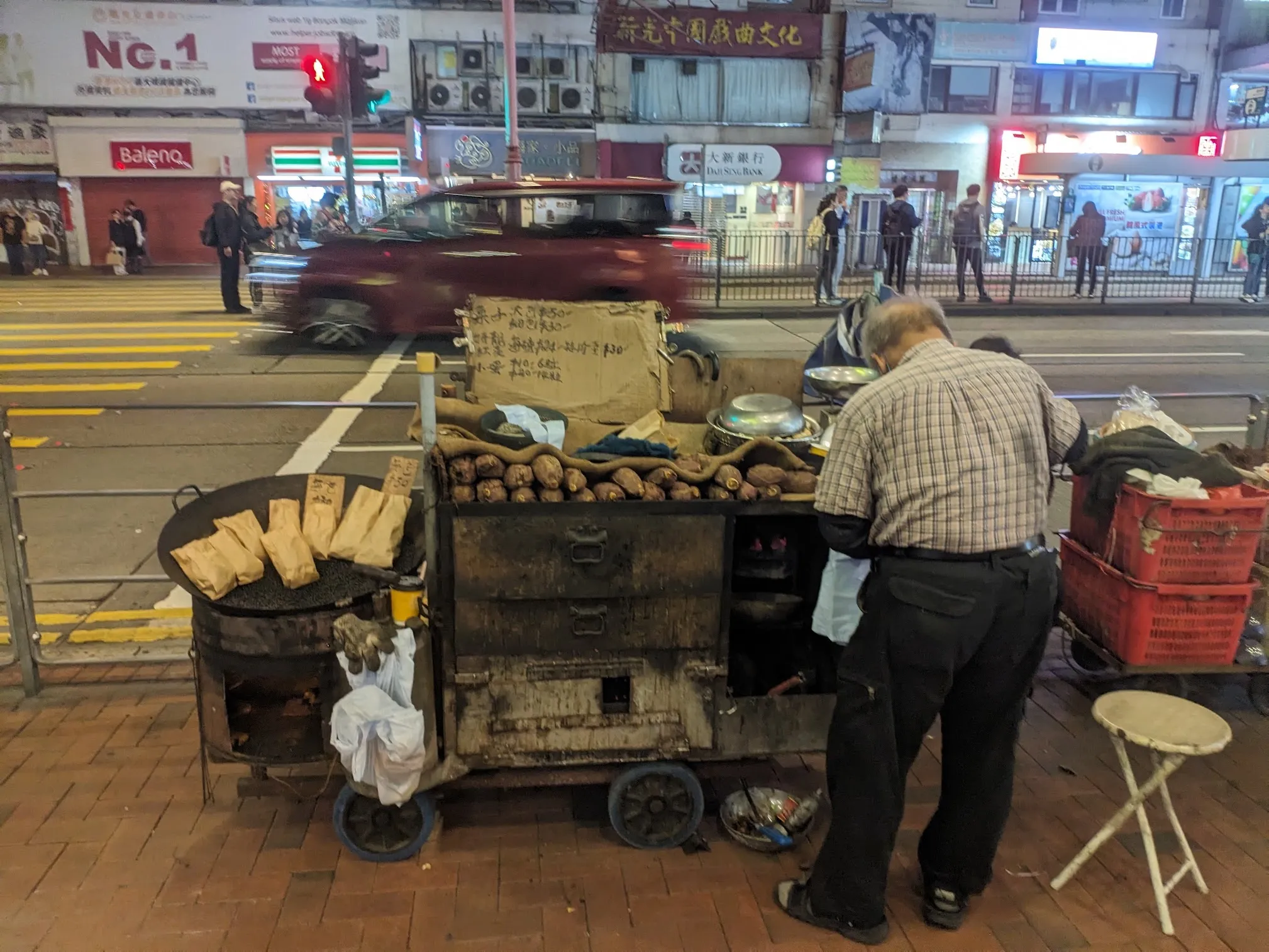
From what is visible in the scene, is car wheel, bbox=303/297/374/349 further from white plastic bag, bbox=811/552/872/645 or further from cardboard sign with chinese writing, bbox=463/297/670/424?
white plastic bag, bbox=811/552/872/645

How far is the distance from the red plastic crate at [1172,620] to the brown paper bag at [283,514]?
331 cm

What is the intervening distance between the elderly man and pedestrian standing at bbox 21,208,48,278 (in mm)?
26568

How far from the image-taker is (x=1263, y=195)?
2588cm

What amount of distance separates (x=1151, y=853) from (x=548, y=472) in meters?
2.31

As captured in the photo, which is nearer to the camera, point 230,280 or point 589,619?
point 589,619

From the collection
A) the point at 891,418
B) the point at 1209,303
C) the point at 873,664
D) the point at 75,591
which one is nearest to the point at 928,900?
the point at 873,664

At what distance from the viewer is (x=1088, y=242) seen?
19.4 meters

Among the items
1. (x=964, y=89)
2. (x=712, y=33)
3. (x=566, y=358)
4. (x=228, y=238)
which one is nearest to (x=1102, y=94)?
(x=964, y=89)

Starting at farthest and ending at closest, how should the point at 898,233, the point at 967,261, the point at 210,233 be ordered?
the point at 967,261 → the point at 898,233 → the point at 210,233

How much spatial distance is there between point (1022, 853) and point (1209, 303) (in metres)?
19.8

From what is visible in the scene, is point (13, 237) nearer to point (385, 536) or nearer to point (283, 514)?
point (283, 514)

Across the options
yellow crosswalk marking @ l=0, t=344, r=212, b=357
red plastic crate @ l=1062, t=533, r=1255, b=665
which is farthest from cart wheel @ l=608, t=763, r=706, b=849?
yellow crosswalk marking @ l=0, t=344, r=212, b=357

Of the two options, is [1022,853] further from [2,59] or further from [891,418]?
[2,59]

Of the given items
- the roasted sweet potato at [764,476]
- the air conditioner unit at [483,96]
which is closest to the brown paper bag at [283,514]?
the roasted sweet potato at [764,476]
